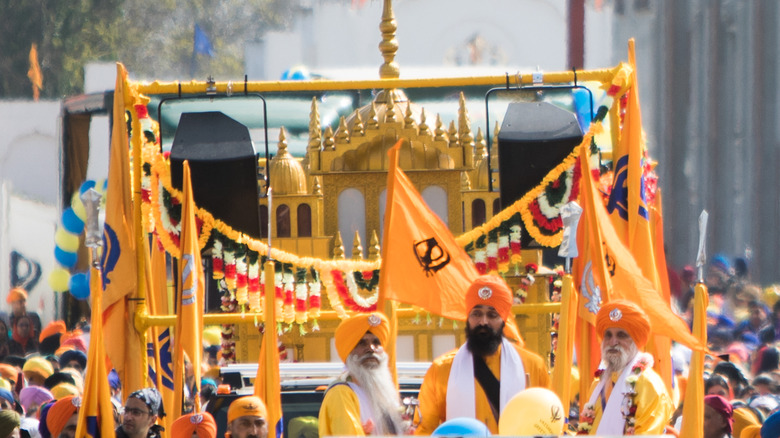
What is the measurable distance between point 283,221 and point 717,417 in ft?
16.1

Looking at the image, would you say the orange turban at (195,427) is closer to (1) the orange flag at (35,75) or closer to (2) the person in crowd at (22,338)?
(2) the person in crowd at (22,338)

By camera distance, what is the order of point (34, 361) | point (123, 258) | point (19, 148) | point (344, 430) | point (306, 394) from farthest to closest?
point (19, 148) < point (34, 361) < point (123, 258) < point (306, 394) < point (344, 430)

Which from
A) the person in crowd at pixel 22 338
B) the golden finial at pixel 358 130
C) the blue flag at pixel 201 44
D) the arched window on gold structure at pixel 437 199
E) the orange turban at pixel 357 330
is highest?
the blue flag at pixel 201 44

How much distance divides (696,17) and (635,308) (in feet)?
65.8

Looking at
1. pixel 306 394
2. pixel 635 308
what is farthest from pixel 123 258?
pixel 635 308

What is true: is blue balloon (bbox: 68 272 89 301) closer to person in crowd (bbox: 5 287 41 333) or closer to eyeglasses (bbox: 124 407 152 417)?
person in crowd (bbox: 5 287 41 333)

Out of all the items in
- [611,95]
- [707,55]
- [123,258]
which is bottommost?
[123,258]

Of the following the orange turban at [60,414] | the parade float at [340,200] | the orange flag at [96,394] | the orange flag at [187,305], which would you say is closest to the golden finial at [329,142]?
the parade float at [340,200]

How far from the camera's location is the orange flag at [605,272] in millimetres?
8359

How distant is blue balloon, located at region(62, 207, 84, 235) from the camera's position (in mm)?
16844

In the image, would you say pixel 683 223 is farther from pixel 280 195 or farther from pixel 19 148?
pixel 280 195

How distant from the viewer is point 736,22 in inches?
1029

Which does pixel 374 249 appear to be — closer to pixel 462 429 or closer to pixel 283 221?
pixel 283 221

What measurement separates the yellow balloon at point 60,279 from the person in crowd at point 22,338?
2.65 metres
